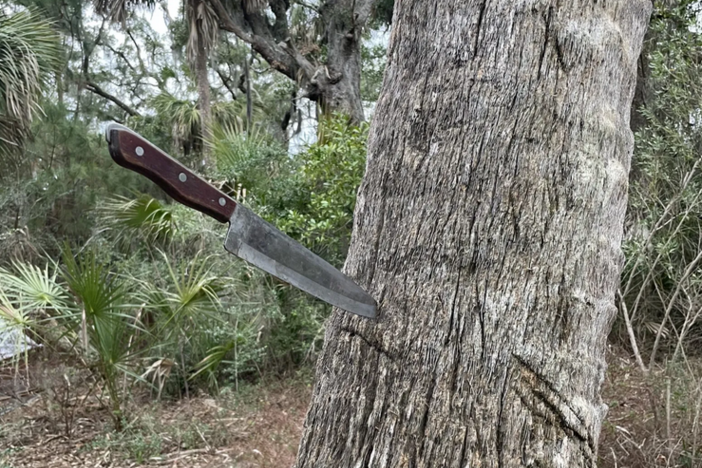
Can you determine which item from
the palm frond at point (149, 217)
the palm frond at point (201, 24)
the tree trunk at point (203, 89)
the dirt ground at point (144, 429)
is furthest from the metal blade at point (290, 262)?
the tree trunk at point (203, 89)

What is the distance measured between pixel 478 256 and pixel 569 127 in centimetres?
35

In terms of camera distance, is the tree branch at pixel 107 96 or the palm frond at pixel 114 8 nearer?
the palm frond at pixel 114 8

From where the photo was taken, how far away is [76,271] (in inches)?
179

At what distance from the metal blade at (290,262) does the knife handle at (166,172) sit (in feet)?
0.15

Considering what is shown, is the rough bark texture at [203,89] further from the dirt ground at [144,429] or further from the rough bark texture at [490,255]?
the rough bark texture at [490,255]

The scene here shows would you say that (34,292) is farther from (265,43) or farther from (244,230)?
(265,43)

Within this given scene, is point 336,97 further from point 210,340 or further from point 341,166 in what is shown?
point 210,340

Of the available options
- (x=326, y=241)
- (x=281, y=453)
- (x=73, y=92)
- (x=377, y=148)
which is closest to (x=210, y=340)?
(x=326, y=241)

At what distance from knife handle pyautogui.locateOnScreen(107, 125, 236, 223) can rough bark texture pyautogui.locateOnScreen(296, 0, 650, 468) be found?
1.22 ft

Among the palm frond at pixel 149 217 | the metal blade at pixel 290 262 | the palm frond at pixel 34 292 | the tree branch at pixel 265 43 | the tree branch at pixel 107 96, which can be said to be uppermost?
the tree branch at pixel 265 43

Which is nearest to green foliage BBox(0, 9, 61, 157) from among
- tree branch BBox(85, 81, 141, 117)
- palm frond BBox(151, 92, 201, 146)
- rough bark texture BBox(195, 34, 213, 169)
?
rough bark texture BBox(195, 34, 213, 169)

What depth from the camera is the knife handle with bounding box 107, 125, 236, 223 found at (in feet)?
3.45

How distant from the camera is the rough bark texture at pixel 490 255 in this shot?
122cm

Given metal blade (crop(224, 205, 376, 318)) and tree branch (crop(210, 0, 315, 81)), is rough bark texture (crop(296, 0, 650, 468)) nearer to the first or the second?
metal blade (crop(224, 205, 376, 318))
